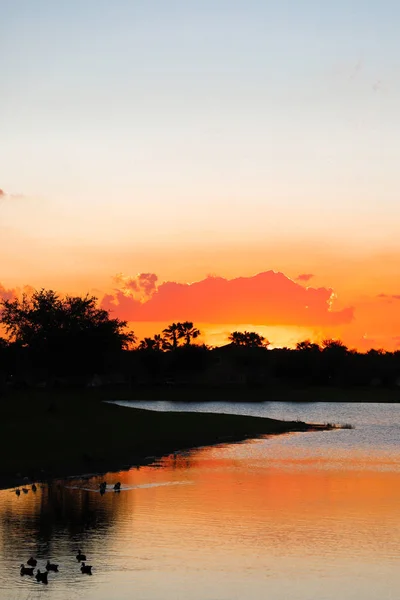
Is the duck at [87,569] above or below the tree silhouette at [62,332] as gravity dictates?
below

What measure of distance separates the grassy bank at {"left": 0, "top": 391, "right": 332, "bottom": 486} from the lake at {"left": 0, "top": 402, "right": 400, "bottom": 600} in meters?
3.18

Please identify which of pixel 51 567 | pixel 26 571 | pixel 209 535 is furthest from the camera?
pixel 209 535

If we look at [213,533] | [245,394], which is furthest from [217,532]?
[245,394]

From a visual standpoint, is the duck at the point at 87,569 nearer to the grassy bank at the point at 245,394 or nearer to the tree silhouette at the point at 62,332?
the tree silhouette at the point at 62,332

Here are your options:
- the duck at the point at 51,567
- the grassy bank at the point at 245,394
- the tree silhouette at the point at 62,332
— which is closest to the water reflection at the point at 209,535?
the duck at the point at 51,567

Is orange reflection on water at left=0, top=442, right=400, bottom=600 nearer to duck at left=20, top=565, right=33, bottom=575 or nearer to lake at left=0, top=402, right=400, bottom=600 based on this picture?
lake at left=0, top=402, right=400, bottom=600

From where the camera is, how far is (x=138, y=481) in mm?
47125

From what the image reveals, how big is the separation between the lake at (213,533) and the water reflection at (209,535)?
0.15ft

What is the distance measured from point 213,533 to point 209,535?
1.33 feet

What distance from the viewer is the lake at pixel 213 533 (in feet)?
87.2

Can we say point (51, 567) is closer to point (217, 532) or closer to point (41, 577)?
point (41, 577)

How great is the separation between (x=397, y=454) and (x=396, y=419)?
171 feet

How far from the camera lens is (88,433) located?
204ft

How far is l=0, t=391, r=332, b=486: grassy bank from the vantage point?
51175mm
